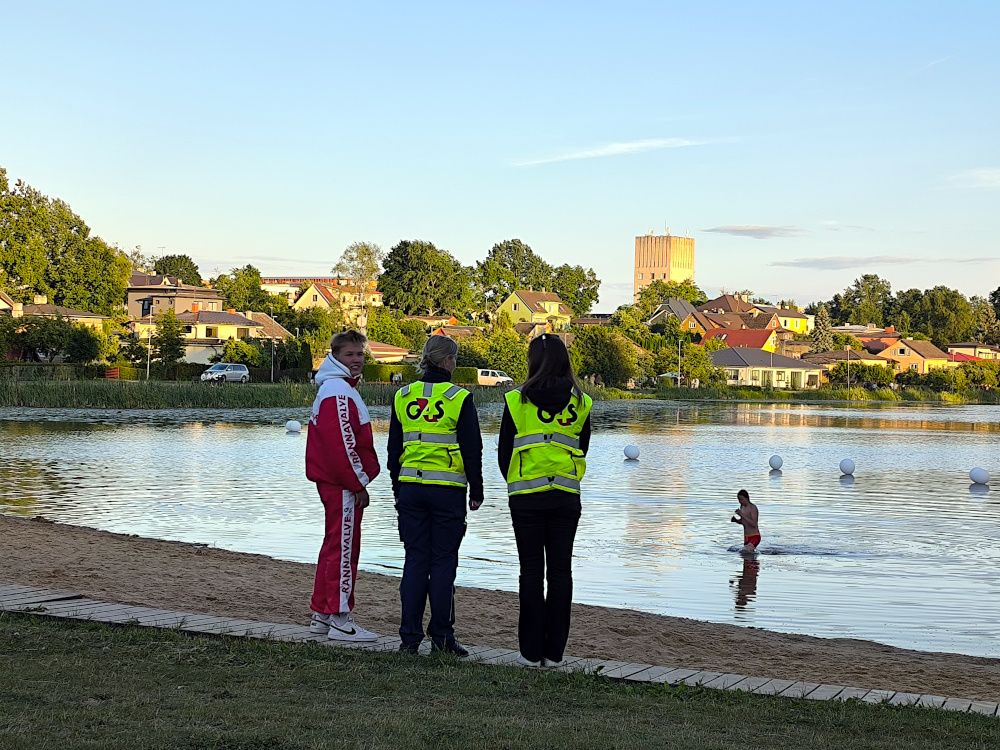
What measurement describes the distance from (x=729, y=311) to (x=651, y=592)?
595 feet

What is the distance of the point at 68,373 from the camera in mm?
70625

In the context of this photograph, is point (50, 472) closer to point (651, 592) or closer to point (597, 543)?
point (597, 543)

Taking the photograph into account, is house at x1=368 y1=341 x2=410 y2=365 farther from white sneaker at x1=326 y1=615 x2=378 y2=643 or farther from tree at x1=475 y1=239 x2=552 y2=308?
white sneaker at x1=326 y1=615 x2=378 y2=643

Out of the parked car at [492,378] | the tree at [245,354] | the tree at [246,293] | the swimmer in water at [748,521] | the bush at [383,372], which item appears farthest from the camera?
the tree at [246,293]

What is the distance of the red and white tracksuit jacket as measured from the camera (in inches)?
352

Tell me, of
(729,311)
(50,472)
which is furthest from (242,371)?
(729,311)

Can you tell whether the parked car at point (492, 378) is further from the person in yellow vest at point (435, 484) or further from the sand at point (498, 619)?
the person in yellow vest at point (435, 484)

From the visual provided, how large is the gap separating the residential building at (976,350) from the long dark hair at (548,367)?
600 ft

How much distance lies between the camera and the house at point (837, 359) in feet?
480

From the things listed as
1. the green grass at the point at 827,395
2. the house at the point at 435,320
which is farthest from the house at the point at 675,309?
the green grass at the point at 827,395

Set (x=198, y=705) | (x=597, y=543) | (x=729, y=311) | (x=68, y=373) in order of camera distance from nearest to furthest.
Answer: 1. (x=198, y=705)
2. (x=597, y=543)
3. (x=68, y=373)
4. (x=729, y=311)

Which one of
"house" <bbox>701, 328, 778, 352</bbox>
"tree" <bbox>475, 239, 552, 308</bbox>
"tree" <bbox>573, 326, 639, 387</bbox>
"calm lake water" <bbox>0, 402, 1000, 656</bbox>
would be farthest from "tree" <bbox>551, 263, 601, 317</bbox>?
"calm lake water" <bbox>0, 402, 1000, 656</bbox>

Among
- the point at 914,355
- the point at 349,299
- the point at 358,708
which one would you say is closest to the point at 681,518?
the point at 358,708

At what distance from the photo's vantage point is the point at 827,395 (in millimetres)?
125875
